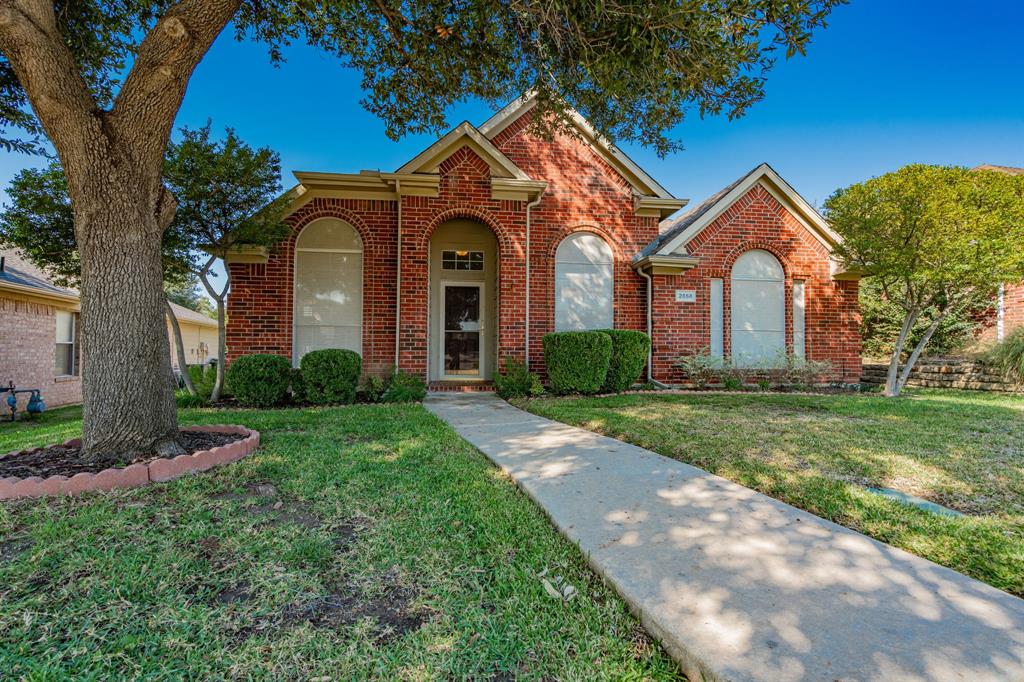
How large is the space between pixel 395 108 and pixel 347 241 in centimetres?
373

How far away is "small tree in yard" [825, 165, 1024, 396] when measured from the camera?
861 cm

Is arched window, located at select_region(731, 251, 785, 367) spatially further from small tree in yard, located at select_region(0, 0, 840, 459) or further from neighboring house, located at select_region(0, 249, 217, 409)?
neighboring house, located at select_region(0, 249, 217, 409)

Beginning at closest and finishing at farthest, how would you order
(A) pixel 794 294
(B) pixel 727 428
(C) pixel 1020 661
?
(C) pixel 1020 661, (B) pixel 727 428, (A) pixel 794 294

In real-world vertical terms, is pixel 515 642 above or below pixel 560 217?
below

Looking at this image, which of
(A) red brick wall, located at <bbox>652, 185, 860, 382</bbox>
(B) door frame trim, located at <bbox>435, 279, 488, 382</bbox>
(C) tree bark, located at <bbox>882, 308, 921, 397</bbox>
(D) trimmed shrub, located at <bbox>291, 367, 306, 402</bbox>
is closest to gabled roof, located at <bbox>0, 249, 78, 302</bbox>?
(D) trimmed shrub, located at <bbox>291, 367, 306, 402</bbox>

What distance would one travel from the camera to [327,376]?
789 cm

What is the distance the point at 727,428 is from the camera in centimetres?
Result: 560

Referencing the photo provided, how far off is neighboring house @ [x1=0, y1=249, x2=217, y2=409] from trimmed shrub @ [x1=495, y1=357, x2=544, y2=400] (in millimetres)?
10153

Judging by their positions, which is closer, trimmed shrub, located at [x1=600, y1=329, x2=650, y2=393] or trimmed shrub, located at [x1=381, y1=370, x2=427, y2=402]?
trimmed shrub, located at [x1=381, y1=370, x2=427, y2=402]

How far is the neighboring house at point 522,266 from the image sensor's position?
9453 mm

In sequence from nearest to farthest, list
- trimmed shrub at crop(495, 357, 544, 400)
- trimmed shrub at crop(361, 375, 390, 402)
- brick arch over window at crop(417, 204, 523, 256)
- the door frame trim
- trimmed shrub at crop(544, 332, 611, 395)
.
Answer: trimmed shrub at crop(361, 375, 390, 402)
trimmed shrub at crop(544, 332, 611, 395)
trimmed shrub at crop(495, 357, 544, 400)
brick arch over window at crop(417, 204, 523, 256)
the door frame trim

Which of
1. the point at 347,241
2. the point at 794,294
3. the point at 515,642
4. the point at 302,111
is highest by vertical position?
the point at 302,111

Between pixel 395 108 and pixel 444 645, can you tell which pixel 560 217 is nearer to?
pixel 395 108

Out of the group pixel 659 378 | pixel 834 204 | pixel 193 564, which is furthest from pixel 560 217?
pixel 193 564
